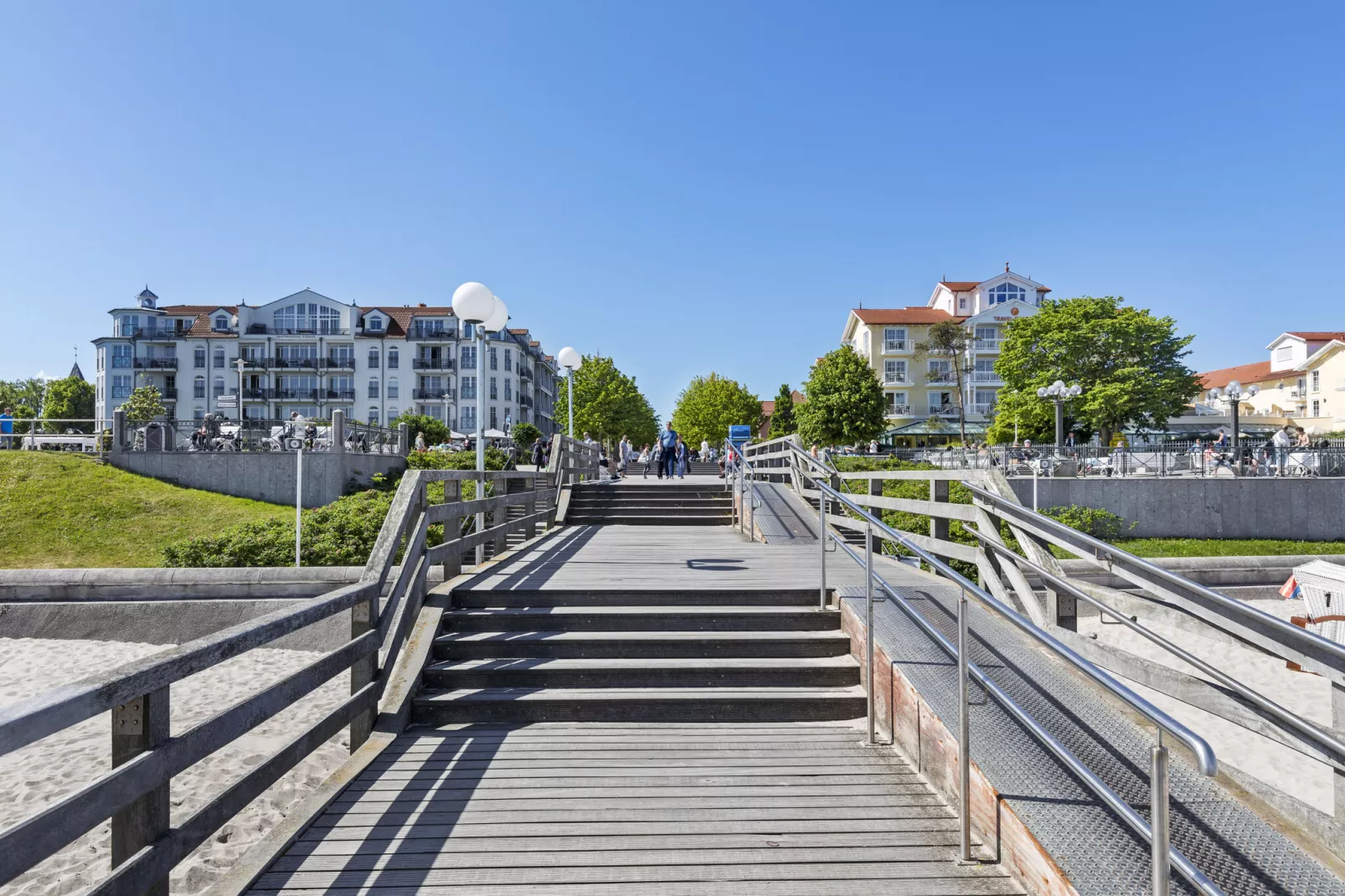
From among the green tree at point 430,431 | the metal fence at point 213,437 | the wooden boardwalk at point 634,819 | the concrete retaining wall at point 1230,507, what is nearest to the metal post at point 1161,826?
the wooden boardwalk at point 634,819

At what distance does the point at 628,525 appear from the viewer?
1380 cm

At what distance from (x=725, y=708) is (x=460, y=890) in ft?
7.62

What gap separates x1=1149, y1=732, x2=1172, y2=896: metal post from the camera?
6.47 ft

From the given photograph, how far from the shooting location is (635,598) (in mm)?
6398

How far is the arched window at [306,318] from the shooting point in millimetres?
65500

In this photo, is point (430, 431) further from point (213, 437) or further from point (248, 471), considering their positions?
point (248, 471)

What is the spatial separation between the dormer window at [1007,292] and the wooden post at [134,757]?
78449 millimetres

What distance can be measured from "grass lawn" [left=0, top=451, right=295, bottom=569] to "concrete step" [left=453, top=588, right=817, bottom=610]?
13586 mm

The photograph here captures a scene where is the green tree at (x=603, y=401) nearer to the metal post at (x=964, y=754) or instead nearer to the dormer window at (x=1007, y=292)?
the dormer window at (x=1007, y=292)

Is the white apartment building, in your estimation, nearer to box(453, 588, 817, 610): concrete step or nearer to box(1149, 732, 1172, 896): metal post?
box(453, 588, 817, 610): concrete step

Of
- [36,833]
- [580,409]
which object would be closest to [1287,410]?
[580,409]

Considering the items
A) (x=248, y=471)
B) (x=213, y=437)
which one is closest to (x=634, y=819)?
(x=248, y=471)

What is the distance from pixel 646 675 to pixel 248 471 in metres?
22.8

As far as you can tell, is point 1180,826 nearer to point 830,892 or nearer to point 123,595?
point 830,892
